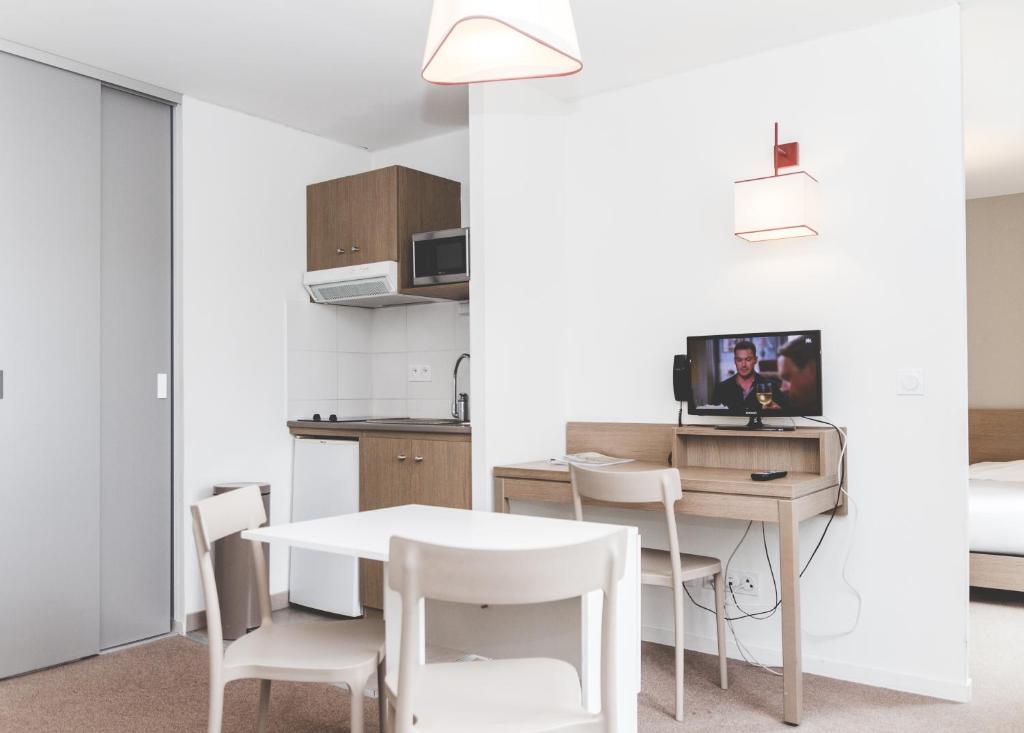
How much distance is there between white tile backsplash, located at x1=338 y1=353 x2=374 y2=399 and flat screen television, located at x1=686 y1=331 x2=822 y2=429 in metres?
2.05

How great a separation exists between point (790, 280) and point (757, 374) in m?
0.41

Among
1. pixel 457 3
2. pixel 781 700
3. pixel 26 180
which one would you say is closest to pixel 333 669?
pixel 457 3

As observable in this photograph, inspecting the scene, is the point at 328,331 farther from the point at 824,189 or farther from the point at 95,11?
the point at 824,189

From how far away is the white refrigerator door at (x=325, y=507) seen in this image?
3922mm

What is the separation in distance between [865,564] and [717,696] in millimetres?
759

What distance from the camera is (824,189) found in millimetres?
3229

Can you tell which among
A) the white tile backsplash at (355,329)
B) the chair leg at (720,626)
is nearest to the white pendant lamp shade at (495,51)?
the chair leg at (720,626)

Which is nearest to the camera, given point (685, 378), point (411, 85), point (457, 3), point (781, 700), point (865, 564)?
point (457, 3)

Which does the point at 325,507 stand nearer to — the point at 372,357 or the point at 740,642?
the point at 372,357

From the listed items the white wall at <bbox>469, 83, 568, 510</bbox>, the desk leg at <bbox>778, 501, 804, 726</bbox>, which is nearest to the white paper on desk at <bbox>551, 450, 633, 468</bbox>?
the white wall at <bbox>469, 83, 568, 510</bbox>

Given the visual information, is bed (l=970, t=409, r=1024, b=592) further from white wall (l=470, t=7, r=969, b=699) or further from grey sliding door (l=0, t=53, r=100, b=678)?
grey sliding door (l=0, t=53, r=100, b=678)

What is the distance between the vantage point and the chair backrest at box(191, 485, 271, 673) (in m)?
1.99

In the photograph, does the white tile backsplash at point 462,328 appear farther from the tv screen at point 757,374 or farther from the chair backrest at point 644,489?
the chair backrest at point 644,489

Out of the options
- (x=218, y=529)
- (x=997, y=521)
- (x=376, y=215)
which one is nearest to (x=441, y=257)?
(x=376, y=215)
